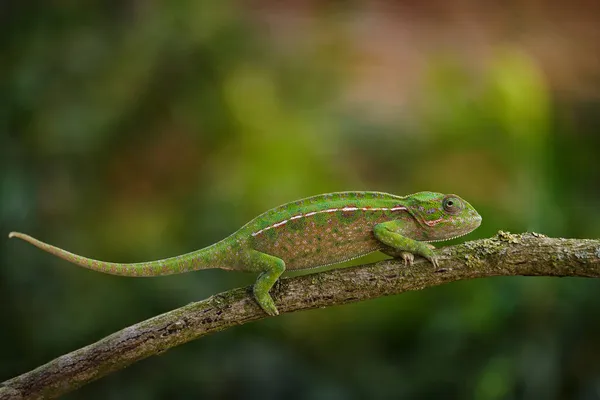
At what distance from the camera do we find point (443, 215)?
2416mm

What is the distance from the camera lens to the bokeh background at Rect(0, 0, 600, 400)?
12.3 ft

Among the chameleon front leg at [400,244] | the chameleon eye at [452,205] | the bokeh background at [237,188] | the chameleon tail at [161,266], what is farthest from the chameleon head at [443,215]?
the bokeh background at [237,188]

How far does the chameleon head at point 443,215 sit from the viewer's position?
94.6 inches

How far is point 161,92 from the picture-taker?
185 inches

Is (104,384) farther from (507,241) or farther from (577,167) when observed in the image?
(577,167)

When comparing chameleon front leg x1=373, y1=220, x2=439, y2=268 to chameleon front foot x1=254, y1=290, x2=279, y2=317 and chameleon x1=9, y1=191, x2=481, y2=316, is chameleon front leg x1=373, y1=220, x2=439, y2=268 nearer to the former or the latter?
chameleon x1=9, y1=191, x2=481, y2=316

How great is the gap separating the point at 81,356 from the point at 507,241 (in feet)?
4.71

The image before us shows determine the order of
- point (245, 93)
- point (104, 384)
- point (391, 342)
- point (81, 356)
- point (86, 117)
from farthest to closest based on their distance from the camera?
point (245, 93) < point (86, 117) < point (391, 342) < point (104, 384) < point (81, 356)

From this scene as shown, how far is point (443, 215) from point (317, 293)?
0.55 metres

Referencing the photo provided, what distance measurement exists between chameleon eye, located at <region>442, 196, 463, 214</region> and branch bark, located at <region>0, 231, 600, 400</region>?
17 centimetres

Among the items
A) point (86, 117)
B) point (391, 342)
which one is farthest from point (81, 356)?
point (86, 117)

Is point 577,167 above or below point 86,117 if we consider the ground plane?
below

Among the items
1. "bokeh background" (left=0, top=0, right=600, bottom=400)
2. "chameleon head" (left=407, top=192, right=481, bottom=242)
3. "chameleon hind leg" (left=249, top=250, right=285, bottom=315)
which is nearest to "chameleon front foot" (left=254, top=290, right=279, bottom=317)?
"chameleon hind leg" (left=249, top=250, right=285, bottom=315)

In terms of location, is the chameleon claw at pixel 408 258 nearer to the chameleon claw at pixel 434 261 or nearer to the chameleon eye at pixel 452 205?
the chameleon claw at pixel 434 261
